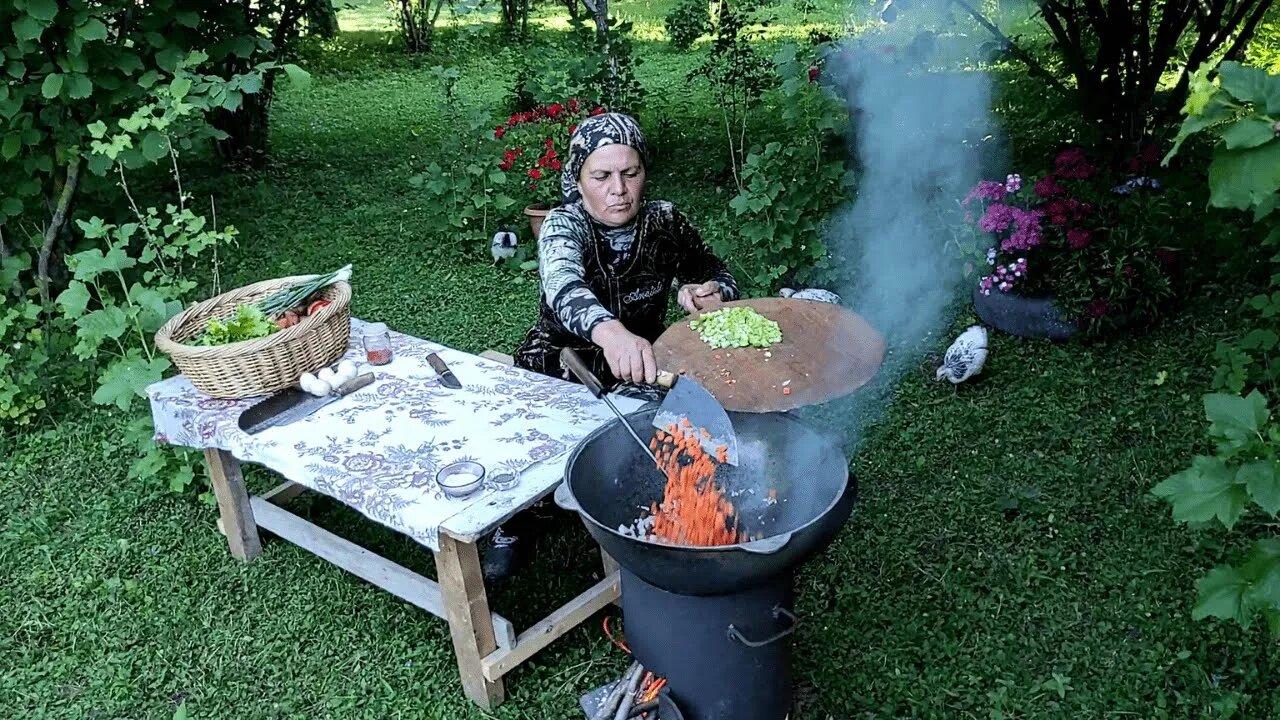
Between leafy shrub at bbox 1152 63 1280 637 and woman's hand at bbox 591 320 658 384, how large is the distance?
4.93 feet

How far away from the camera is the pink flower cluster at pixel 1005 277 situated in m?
5.10

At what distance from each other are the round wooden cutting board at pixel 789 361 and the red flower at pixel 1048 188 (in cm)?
239

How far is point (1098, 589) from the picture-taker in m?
3.46

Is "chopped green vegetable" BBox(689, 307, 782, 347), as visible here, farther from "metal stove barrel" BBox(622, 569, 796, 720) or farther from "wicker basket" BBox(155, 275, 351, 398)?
"wicker basket" BBox(155, 275, 351, 398)

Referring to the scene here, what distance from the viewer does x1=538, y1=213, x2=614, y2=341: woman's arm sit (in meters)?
3.28

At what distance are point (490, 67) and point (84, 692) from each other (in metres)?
10.8

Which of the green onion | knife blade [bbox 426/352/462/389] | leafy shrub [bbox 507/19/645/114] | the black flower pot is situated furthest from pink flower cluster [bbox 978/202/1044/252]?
leafy shrub [bbox 507/19/645/114]

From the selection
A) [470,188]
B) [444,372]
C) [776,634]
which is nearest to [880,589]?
[776,634]

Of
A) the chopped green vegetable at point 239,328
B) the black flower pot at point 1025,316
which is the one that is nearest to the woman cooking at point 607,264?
the chopped green vegetable at point 239,328

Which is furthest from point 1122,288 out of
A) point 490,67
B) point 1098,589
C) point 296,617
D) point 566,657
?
point 490,67

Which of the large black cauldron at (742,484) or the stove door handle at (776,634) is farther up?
the large black cauldron at (742,484)

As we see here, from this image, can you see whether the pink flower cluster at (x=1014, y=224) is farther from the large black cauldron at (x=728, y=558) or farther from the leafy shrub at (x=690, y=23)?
the leafy shrub at (x=690, y=23)

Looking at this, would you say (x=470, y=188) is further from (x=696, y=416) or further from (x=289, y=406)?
(x=696, y=416)

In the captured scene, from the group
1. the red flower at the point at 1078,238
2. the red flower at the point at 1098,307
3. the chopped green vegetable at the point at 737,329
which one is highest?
the chopped green vegetable at the point at 737,329
